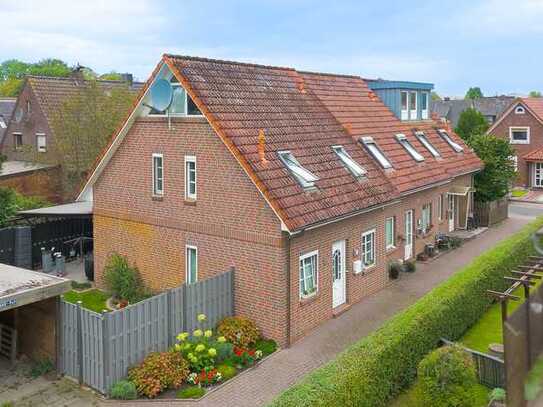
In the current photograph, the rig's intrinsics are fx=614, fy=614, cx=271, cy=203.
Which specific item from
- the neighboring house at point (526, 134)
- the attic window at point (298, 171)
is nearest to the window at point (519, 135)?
the neighboring house at point (526, 134)

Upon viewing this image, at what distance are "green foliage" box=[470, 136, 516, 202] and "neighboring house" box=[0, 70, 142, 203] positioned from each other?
20.1 meters

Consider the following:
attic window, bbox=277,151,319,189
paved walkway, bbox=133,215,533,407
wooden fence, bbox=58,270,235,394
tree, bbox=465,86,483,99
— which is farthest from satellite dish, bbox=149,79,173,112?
tree, bbox=465,86,483,99

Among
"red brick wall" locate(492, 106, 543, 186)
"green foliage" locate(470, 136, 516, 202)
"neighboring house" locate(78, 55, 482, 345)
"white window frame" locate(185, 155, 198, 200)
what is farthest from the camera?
"red brick wall" locate(492, 106, 543, 186)

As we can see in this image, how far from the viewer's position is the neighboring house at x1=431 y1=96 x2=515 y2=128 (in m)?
67.7

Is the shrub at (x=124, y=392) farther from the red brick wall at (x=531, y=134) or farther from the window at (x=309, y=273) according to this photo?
the red brick wall at (x=531, y=134)

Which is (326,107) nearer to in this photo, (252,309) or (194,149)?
(194,149)

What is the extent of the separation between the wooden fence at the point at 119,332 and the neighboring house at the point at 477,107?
180 ft

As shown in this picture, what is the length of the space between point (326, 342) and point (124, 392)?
5.34 m

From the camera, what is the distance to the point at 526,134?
4962 cm

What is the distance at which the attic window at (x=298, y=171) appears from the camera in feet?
54.3

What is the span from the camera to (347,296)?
1838cm

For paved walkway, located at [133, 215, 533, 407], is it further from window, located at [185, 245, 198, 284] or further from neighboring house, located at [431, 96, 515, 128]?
neighboring house, located at [431, 96, 515, 128]

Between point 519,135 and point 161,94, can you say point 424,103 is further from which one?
point 519,135

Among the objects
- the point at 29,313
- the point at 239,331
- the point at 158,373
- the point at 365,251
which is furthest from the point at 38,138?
the point at 158,373
